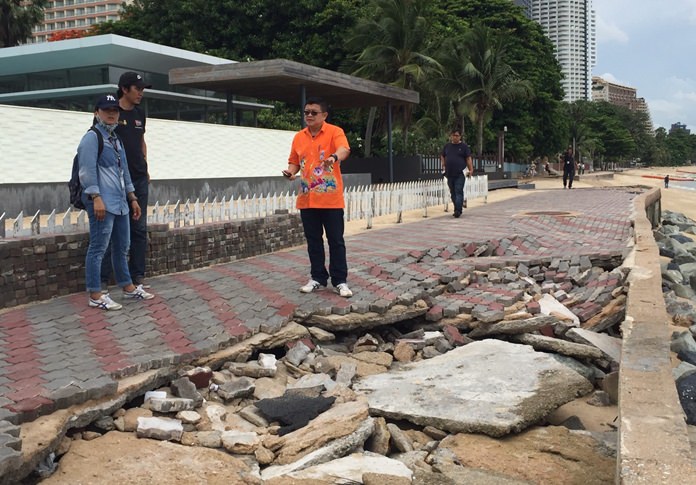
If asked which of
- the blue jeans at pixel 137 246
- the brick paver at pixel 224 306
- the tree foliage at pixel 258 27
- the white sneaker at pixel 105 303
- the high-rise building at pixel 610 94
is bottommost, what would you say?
the brick paver at pixel 224 306

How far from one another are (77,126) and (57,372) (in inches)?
382

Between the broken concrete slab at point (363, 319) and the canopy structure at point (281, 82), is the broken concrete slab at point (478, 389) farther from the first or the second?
the canopy structure at point (281, 82)

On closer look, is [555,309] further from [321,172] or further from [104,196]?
[104,196]

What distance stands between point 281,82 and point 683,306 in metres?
12.9

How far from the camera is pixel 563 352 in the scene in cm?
463

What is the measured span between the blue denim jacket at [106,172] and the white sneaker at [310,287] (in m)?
1.64

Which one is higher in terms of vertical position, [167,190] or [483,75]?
[483,75]

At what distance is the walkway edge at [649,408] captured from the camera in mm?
2240

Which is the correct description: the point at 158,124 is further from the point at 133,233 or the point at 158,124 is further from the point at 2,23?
the point at 2,23

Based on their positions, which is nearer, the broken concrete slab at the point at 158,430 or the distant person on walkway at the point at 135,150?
the broken concrete slab at the point at 158,430

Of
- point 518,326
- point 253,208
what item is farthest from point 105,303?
point 253,208

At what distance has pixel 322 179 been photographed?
5.32 metres

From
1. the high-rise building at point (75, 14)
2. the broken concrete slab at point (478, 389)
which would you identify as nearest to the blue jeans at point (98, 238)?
the broken concrete slab at point (478, 389)

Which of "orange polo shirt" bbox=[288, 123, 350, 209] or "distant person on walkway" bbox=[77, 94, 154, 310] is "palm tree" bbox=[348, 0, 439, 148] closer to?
"orange polo shirt" bbox=[288, 123, 350, 209]
